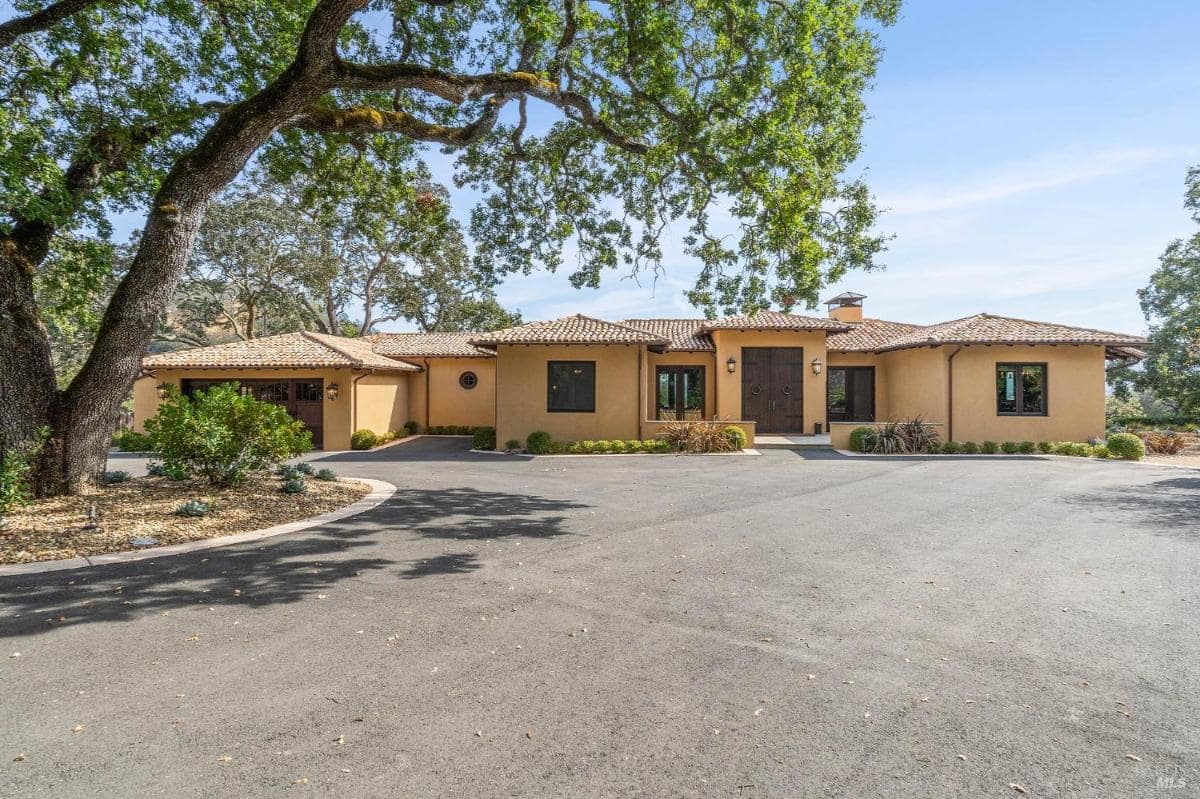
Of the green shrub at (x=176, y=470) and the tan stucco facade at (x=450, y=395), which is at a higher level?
the tan stucco facade at (x=450, y=395)

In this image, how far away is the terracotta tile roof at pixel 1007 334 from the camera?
628 inches

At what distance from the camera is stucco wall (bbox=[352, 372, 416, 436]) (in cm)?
1819

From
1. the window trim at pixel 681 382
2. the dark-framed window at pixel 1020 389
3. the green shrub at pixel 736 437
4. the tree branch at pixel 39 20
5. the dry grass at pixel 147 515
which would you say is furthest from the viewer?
the window trim at pixel 681 382

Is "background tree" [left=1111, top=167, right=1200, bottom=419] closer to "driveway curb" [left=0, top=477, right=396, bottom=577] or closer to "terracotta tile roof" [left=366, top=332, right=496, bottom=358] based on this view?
"terracotta tile roof" [left=366, top=332, right=496, bottom=358]

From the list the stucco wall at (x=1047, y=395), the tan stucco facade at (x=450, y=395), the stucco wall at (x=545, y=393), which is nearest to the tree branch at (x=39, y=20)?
the stucco wall at (x=545, y=393)

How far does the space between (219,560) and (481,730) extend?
406 centimetres

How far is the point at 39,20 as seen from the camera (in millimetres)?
7207

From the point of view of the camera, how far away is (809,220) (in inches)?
380

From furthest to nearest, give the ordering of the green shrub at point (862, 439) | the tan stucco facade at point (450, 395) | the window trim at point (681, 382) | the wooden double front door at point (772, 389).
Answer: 1. the tan stucco facade at point (450, 395)
2. the window trim at point (681, 382)
3. the wooden double front door at point (772, 389)
4. the green shrub at point (862, 439)

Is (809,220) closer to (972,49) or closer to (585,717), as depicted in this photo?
(972,49)

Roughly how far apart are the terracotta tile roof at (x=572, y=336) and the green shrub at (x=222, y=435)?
7754 millimetres

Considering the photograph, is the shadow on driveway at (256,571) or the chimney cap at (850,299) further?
the chimney cap at (850,299)

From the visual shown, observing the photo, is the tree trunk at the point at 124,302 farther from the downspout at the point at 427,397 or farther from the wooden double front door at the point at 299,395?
the downspout at the point at 427,397

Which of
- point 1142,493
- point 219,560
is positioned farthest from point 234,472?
point 1142,493
